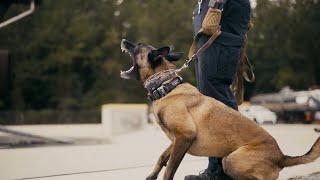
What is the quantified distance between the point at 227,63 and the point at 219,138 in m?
0.78

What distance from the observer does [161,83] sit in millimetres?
3801

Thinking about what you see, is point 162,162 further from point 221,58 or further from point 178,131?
point 221,58

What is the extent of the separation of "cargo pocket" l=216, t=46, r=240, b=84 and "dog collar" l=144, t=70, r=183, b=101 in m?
0.39

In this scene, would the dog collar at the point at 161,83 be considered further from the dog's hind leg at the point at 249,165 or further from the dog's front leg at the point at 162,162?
the dog's hind leg at the point at 249,165

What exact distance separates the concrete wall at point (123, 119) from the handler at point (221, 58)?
10.9 metres

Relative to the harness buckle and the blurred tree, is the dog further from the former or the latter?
the blurred tree

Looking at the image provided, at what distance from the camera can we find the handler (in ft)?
13.0

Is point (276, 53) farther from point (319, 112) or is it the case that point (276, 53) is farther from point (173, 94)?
point (173, 94)

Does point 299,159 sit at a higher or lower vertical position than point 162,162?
higher

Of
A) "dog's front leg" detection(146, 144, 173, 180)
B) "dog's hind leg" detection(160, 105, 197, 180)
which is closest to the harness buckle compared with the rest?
"dog's hind leg" detection(160, 105, 197, 180)

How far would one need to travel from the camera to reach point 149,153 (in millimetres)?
7113

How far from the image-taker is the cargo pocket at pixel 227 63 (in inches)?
157

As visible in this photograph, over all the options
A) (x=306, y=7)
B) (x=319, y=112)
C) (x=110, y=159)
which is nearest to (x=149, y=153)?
(x=110, y=159)

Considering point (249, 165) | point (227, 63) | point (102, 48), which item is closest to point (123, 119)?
point (227, 63)
